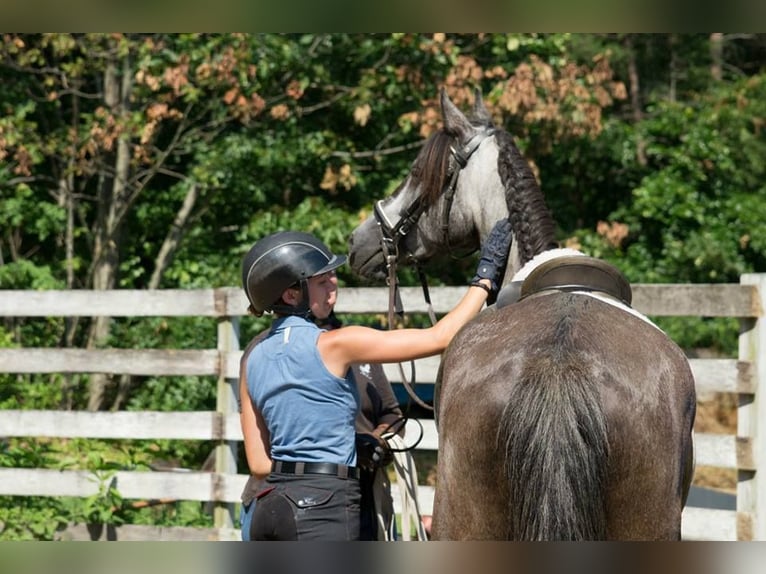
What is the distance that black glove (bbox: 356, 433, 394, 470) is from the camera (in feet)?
11.4

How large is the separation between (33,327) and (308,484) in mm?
7934

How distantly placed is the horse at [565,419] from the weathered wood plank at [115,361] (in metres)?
3.39

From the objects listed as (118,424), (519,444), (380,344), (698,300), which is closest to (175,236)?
(118,424)

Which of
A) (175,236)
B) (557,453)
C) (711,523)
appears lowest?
(557,453)

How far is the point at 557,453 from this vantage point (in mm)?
2135

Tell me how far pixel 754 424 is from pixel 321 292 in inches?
128

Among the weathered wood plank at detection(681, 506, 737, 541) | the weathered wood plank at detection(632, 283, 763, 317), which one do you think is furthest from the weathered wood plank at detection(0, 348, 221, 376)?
the weathered wood plank at detection(681, 506, 737, 541)

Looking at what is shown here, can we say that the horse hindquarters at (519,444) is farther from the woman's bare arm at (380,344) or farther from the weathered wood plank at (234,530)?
the weathered wood plank at (234,530)

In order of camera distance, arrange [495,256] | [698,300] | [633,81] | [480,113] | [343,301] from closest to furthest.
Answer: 1. [495,256]
2. [480,113]
3. [698,300]
4. [343,301]
5. [633,81]

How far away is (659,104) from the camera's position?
48.7 ft

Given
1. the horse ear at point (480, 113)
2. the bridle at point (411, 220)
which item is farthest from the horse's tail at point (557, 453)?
the horse ear at point (480, 113)

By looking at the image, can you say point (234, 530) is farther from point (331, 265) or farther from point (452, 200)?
point (331, 265)

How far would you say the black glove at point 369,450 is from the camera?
3.47 m
